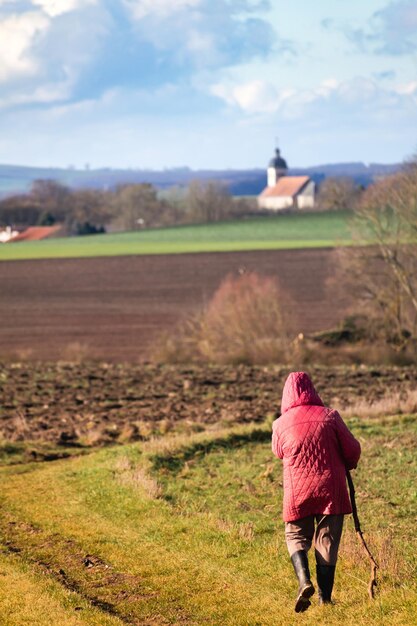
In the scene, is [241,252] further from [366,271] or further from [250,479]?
[250,479]

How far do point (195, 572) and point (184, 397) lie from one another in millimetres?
20922

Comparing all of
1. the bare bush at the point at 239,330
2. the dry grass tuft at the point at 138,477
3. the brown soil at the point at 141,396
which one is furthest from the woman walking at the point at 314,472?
the bare bush at the point at 239,330

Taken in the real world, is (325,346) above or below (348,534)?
below

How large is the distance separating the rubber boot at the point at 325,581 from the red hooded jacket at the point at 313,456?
1.54 feet

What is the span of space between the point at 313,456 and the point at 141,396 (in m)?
23.7

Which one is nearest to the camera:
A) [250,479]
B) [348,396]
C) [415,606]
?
[415,606]

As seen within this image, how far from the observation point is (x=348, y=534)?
40.4ft

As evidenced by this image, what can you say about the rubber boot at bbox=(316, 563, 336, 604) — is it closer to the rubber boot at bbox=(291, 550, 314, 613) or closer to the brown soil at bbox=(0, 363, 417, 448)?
the rubber boot at bbox=(291, 550, 314, 613)

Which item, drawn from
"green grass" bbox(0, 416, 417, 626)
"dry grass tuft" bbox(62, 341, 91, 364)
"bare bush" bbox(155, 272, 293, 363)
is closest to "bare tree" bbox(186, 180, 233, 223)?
"dry grass tuft" bbox(62, 341, 91, 364)

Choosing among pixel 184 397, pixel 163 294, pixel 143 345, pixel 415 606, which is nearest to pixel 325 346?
pixel 143 345

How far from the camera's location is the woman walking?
30.6ft

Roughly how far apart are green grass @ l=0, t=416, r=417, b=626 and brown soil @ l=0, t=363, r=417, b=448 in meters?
4.64

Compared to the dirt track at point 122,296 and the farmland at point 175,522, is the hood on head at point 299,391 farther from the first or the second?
the dirt track at point 122,296

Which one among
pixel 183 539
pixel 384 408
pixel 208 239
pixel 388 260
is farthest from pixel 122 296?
pixel 183 539
